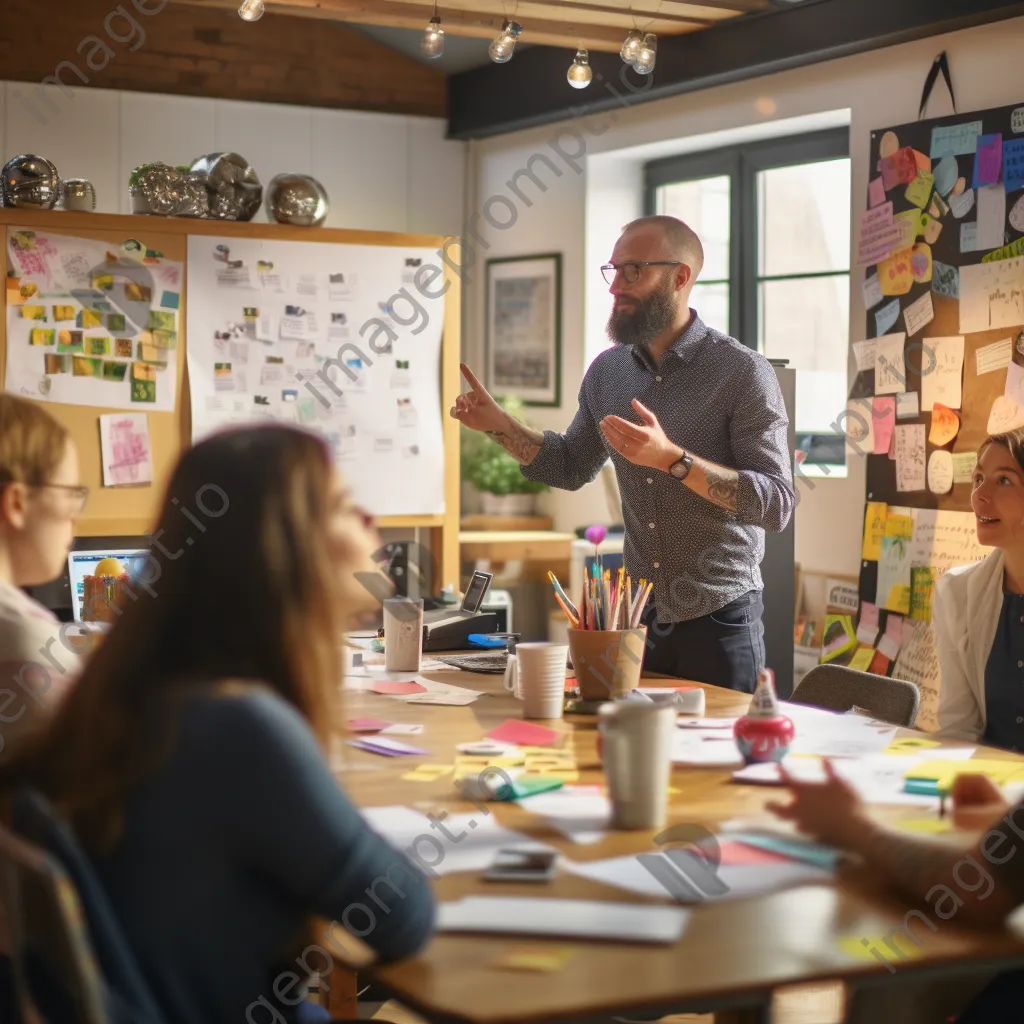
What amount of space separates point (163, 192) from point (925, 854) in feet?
13.5

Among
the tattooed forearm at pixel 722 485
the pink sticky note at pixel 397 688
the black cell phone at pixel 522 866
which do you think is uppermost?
the tattooed forearm at pixel 722 485

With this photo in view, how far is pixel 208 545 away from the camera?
1.41 m

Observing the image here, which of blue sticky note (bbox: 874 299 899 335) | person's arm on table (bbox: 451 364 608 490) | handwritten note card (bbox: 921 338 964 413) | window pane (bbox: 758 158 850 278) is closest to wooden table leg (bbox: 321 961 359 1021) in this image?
person's arm on table (bbox: 451 364 608 490)

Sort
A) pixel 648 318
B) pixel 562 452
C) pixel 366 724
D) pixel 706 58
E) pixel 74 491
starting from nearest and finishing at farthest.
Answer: pixel 74 491, pixel 366 724, pixel 648 318, pixel 562 452, pixel 706 58

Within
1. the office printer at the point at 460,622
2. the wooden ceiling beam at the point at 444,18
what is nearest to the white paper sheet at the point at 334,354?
the wooden ceiling beam at the point at 444,18

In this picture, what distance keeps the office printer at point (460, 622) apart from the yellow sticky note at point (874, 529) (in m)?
1.72

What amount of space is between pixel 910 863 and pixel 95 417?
3912mm

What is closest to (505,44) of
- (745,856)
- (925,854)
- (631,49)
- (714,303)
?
(631,49)

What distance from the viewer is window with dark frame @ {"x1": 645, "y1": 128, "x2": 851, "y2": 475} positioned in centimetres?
519

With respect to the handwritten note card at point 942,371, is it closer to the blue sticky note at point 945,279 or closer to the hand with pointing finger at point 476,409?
the blue sticky note at point 945,279

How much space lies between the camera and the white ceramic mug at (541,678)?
100 inches

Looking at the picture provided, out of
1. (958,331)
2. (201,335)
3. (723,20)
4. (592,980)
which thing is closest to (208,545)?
(592,980)

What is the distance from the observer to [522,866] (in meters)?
1.69

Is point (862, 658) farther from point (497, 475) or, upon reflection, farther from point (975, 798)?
point (975, 798)
